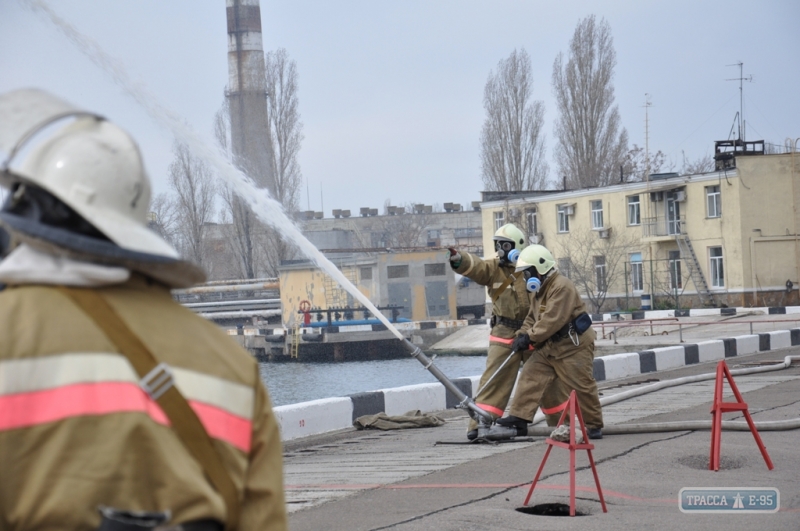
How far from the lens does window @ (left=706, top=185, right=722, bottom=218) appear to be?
140 ft

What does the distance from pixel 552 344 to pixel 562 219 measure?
141 ft

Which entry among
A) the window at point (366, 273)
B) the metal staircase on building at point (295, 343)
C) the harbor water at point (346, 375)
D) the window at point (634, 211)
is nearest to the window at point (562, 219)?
the window at point (634, 211)

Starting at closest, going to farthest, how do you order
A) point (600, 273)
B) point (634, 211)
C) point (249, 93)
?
point (634, 211), point (600, 273), point (249, 93)

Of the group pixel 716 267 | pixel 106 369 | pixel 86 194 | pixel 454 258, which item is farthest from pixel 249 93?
pixel 106 369

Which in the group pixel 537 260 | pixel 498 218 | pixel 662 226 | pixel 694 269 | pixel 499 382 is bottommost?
pixel 499 382

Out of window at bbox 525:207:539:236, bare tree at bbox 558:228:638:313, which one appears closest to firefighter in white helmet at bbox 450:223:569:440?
bare tree at bbox 558:228:638:313

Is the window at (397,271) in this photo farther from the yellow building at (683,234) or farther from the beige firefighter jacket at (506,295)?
the beige firefighter jacket at (506,295)

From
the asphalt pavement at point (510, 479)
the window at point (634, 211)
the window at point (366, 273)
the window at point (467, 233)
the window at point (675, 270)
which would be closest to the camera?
the asphalt pavement at point (510, 479)

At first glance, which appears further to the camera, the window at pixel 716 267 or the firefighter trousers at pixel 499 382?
the window at pixel 716 267

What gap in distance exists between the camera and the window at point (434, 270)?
47906 millimetres

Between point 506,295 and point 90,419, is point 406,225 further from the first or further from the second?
point 90,419

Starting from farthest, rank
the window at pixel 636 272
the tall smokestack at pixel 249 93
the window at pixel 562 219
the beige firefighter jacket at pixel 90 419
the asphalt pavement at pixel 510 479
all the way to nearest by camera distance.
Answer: the tall smokestack at pixel 249 93, the window at pixel 562 219, the window at pixel 636 272, the asphalt pavement at pixel 510 479, the beige firefighter jacket at pixel 90 419

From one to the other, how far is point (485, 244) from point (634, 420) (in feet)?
146

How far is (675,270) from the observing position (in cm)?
4491
